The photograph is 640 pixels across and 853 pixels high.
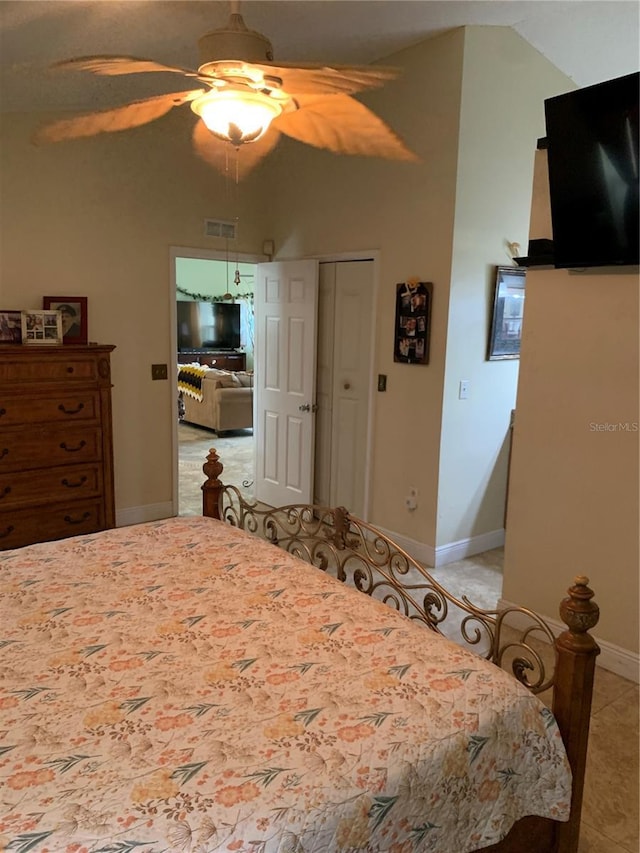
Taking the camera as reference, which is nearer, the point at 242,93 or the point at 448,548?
the point at 242,93

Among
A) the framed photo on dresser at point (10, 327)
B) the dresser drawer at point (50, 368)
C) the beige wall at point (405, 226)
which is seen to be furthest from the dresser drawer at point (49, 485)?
the beige wall at point (405, 226)

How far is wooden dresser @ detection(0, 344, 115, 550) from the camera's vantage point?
3.55m

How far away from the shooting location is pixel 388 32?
3.36 meters

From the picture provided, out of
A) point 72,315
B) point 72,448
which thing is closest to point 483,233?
point 72,315

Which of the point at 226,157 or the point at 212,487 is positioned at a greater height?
the point at 226,157

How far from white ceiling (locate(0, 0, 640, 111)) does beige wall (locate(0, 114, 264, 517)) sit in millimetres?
449

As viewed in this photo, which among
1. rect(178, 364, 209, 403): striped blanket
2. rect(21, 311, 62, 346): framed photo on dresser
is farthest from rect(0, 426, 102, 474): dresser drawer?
rect(178, 364, 209, 403): striped blanket

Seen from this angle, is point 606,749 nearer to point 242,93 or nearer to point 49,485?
point 242,93

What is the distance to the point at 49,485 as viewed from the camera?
3721 mm

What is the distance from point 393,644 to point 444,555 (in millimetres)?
2472

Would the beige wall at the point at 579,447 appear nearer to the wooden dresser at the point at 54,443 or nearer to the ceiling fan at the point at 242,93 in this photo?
the ceiling fan at the point at 242,93

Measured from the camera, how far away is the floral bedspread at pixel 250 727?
105 cm

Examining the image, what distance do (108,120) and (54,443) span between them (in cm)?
216

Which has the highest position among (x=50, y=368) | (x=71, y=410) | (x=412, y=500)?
(x=50, y=368)
